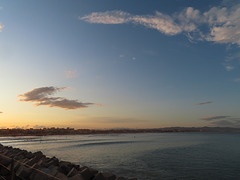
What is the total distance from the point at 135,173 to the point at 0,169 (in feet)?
39.8

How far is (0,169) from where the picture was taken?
13.3 m

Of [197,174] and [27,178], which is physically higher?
[27,178]

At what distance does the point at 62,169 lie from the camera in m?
14.3

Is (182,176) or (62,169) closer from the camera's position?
(62,169)

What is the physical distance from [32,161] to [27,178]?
407cm

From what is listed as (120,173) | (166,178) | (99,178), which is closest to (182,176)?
(166,178)

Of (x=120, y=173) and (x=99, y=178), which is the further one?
(x=120, y=173)

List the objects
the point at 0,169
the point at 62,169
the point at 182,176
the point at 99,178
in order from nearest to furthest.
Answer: the point at 99,178
the point at 0,169
the point at 62,169
the point at 182,176

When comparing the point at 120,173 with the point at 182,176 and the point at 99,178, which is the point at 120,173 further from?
the point at 99,178

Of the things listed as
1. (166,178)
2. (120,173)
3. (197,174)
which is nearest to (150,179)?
(166,178)

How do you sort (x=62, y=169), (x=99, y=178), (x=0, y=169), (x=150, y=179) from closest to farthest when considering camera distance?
(x=99, y=178)
(x=0, y=169)
(x=62, y=169)
(x=150, y=179)

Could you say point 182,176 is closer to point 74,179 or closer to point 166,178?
point 166,178

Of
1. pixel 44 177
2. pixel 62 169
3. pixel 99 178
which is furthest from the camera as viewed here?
pixel 62 169

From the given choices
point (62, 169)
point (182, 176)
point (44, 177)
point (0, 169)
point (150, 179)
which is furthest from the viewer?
point (182, 176)
